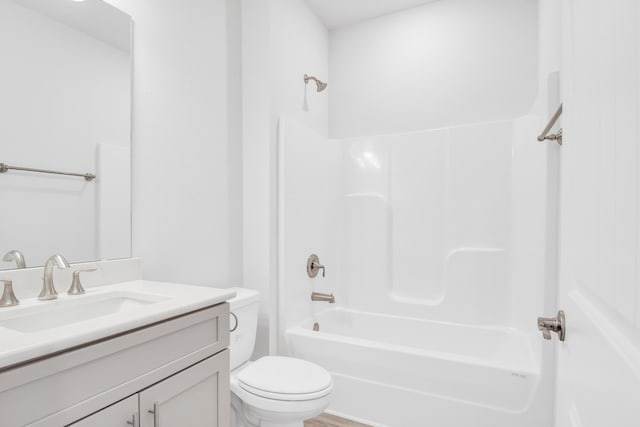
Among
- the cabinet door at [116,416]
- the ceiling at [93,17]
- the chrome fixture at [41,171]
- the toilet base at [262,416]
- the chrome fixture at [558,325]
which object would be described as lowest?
the toilet base at [262,416]

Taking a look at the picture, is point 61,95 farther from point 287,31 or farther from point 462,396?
point 462,396

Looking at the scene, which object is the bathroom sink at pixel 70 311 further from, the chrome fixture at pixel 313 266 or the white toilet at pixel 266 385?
the chrome fixture at pixel 313 266

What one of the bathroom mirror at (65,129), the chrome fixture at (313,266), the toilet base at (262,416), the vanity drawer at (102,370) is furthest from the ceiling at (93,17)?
the toilet base at (262,416)

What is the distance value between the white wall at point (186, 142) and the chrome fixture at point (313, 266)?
490 mm

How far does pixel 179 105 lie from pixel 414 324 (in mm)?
2082

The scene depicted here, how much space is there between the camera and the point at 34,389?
0.69 m

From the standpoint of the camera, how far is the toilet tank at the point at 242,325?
161cm

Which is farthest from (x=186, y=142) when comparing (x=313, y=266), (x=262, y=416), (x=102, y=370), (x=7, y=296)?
(x=262, y=416)

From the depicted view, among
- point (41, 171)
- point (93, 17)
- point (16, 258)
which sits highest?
point (93, 17)

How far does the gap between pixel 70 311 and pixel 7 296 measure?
0.18 m

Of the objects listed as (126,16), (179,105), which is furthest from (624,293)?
(126,16)

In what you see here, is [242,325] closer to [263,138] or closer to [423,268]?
[263,138]

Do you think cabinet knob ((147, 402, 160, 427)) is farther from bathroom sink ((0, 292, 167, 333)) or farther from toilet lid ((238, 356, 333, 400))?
toilet lid ((238, 356, 333, 400))

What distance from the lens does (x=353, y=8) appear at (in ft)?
8.20
